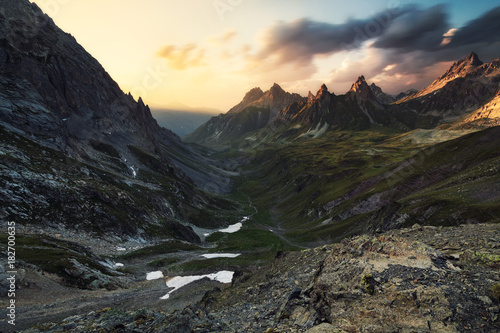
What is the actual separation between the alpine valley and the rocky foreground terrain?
109 mm

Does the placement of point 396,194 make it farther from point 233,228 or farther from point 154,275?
point 154,275

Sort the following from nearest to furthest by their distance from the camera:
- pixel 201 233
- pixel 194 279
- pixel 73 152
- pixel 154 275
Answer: pixel 194 279 < pixel 154 275 < pixel 73 152 < pixel 201 233

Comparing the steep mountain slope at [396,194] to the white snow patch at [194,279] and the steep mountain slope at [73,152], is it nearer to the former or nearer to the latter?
the white snow patch at [194,279]

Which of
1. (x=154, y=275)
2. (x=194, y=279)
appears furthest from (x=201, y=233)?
(x=194, y=279)

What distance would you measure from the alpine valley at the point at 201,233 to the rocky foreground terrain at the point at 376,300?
109 millimetres

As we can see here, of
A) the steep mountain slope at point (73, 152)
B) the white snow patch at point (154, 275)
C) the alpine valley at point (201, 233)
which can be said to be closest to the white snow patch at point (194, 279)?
the alpine valley at point (201, 233)

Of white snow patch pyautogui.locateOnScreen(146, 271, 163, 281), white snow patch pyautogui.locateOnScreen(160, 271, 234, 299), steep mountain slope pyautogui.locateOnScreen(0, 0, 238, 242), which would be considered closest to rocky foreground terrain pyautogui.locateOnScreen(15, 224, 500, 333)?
white snow patch pyautogui.locateOnScreen(160, 271, 234, 299)

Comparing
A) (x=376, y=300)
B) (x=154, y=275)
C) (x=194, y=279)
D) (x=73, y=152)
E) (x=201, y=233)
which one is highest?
(x=73, y=152)

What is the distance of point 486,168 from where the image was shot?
211ft

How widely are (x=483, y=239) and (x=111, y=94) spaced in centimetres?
20634

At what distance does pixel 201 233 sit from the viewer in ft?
362

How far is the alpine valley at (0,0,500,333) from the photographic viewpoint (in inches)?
645

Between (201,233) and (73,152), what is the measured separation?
6190 cm

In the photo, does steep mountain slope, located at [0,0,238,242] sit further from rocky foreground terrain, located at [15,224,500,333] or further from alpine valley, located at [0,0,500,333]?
rocky foreground terrain, located at [15,224,500,333]
